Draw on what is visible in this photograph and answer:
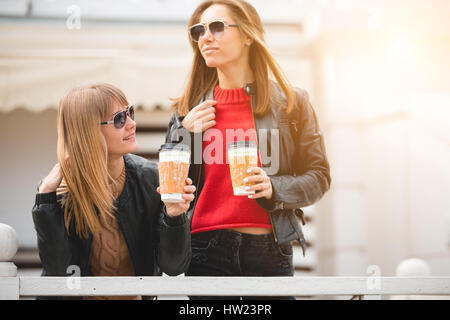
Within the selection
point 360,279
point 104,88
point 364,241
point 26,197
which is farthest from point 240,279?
point 26,197

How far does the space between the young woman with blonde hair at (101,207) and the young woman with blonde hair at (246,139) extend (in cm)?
12

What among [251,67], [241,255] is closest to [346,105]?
[251,67]

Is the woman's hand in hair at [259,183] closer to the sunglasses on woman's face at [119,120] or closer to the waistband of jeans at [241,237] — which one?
the waistband of jeans at [241,237]

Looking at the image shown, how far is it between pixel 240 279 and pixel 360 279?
0.29 metres

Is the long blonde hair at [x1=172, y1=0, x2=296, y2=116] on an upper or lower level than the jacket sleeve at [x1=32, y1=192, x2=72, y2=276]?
upper

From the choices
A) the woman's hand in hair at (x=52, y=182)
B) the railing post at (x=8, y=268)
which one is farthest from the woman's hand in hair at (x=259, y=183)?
the railing post at (x=8, y=268)

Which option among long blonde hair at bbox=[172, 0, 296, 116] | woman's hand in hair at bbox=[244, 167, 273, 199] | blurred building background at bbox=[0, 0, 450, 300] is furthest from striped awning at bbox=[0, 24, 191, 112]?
woman's hand in hair at bbox=[244, 167, 273, 199]

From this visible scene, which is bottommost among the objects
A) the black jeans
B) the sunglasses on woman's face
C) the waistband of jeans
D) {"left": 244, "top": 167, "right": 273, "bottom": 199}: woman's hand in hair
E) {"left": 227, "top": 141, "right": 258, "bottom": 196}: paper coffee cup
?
the black jeans

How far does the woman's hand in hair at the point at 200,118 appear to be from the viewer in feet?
5.72

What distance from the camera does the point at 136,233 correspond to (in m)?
1.75

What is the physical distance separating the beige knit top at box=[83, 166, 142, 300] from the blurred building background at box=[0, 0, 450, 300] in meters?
2.50

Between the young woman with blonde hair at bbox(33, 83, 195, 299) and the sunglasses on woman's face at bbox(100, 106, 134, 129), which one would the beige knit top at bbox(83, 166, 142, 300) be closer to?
the young woman with blonde hair at bbox(33, 83, 195, 299)

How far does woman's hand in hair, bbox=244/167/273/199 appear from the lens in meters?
1.57
